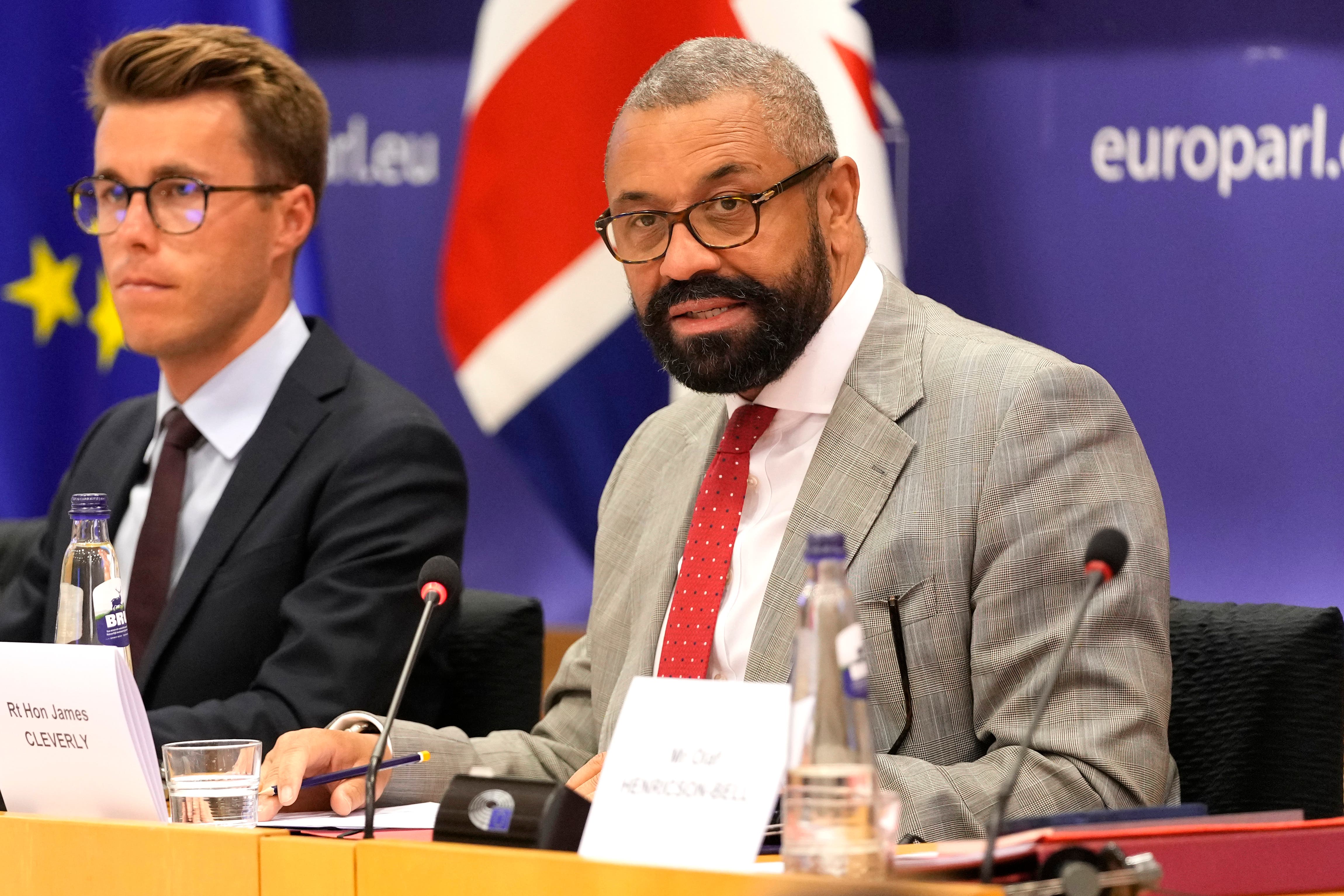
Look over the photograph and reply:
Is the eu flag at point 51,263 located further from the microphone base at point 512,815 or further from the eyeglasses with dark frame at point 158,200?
the microphone base at point 512,815

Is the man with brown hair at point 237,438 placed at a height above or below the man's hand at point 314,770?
above

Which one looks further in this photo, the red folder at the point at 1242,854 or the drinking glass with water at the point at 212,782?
the drinking glass with water at the point at 212,782

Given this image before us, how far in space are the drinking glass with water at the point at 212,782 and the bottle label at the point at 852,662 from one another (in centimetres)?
68

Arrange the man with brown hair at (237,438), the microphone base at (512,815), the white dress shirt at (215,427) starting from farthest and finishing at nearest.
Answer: the white dress shirt at (215,427) < the man with brown hair at (237,438) < the microphone base at (512,815)

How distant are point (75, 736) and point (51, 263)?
2.78 meters

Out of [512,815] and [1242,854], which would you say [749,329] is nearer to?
[512,815]

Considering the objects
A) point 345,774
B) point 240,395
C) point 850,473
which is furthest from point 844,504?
point 240,395

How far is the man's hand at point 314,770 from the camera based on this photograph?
5.78ft

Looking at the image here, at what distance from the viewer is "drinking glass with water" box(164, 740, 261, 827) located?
1551 millimetres

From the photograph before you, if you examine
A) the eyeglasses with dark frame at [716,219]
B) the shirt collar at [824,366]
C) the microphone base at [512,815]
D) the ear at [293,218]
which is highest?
the ear at [293,218]

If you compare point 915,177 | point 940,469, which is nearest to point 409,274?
point 915,177

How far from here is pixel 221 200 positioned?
271cm

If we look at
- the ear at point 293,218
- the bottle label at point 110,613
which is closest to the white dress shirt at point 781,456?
the bottle label at point 110,613

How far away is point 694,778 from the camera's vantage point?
1216mm
